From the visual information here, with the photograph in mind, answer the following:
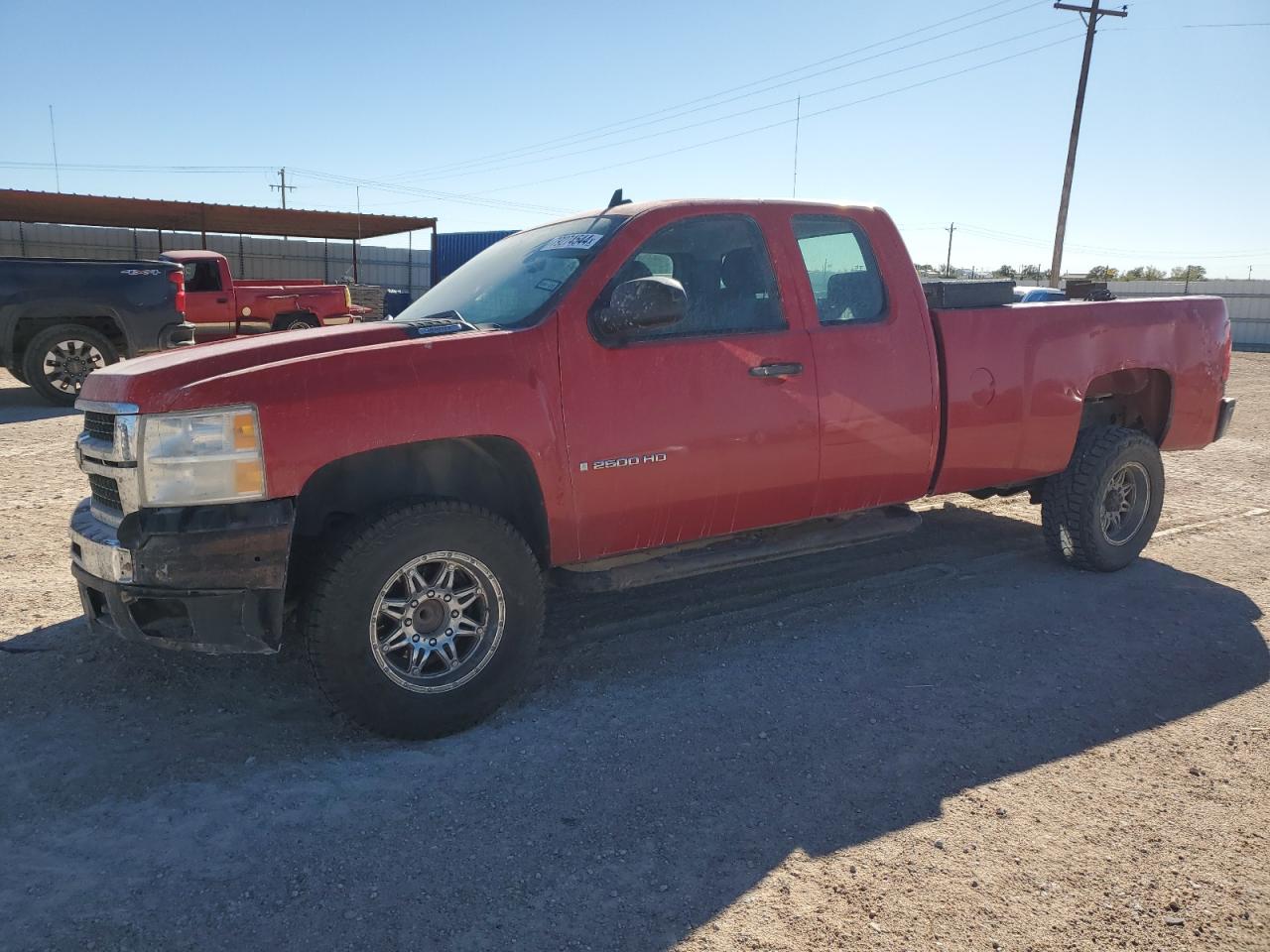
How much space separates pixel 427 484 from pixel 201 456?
862 mm

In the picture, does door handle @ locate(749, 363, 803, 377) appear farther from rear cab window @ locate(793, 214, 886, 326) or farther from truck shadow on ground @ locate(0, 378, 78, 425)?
truck shadow on ground @ locate(0, 378, 78, 425)

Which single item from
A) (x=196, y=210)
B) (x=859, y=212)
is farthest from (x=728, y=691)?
(x=196, y=210)

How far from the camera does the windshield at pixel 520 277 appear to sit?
12.6ft

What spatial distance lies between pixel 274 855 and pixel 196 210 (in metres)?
26.4

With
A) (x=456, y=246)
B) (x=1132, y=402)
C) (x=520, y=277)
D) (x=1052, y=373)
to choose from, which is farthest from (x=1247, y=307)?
(x=520, y=277)

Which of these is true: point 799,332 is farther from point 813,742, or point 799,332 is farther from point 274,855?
point 274,855

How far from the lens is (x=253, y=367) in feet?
10.5

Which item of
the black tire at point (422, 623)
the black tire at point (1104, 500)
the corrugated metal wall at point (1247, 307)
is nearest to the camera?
the black tire at point (422, 623)

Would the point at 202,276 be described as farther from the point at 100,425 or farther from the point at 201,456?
the point at 201,456

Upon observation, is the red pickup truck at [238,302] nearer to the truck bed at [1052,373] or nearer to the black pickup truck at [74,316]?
the black pickup truck at [74,316]

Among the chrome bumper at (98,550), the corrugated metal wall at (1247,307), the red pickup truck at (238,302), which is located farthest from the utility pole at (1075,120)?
the chrome bumper at (98,550)

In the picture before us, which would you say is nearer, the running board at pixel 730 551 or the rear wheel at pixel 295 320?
the running board at pixel 730 551

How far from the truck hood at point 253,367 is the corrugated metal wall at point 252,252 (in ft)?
88.8

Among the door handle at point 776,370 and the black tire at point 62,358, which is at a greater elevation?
the door handle at point 776,370
